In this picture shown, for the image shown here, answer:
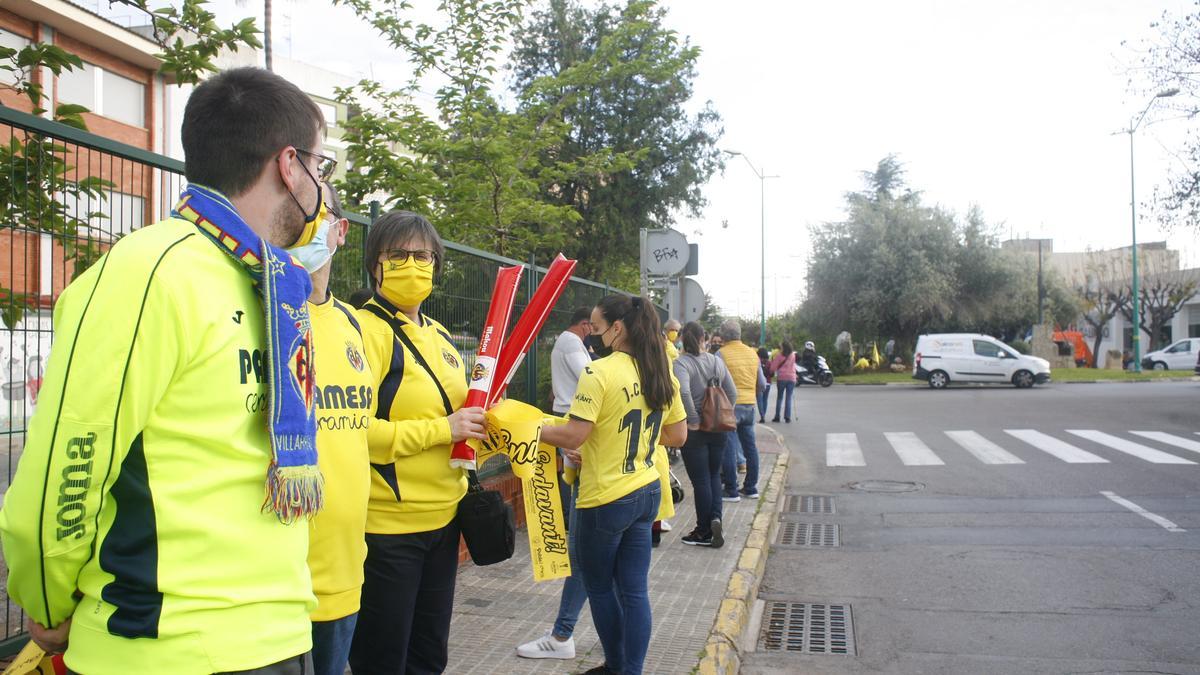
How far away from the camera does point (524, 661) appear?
4637mm

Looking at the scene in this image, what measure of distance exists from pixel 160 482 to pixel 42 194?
246 cm

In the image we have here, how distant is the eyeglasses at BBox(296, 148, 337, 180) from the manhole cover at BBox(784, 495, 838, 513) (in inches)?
333

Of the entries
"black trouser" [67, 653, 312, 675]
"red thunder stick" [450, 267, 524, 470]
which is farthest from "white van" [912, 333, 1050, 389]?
"black trouser" [67, 653, 312, 675]

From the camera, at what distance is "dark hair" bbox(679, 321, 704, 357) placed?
7.92 meters

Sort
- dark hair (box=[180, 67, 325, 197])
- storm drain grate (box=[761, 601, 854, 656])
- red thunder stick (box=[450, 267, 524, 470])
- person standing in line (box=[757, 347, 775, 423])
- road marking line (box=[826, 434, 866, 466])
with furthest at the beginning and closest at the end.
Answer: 1. person standing in line (box=[757, 347, 775, 423])
2. road marking line (box=[826, 434, 866, 466])
3. storm drain grate (box=[761, 601, 854, 656])
4. red thunder stick (box=[450, 267, 524, 470])
5. dark hair (box=[180, 67, 325, 197])

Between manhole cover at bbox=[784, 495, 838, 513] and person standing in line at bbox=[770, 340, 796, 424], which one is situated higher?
person standing in line at bbox=[770, 340, 796, 424]

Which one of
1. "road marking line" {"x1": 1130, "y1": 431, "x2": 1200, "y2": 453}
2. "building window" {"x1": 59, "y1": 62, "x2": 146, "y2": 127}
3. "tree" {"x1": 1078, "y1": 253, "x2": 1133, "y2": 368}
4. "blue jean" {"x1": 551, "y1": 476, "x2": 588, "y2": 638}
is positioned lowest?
"road marking line" {"x1": 1130, "y1": 431, "x2": 1200, "y2": 453}

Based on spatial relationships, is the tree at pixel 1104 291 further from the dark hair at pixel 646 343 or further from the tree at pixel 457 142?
the dark hair at pixel 646 343

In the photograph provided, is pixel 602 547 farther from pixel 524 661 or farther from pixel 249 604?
pixel 249 604

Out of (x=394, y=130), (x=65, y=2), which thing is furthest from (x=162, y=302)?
(x=65, y=2)

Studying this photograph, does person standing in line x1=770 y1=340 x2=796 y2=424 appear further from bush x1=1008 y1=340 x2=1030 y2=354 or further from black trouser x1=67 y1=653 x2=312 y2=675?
bush x1=1008 y1=340 x2=1030 y2=354

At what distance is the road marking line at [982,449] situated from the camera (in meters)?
13.0

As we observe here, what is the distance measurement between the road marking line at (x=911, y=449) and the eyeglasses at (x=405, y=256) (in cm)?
1090

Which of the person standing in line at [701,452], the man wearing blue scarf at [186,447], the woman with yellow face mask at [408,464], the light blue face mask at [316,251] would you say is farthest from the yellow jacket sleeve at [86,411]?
the person standing in line at [701,452]
